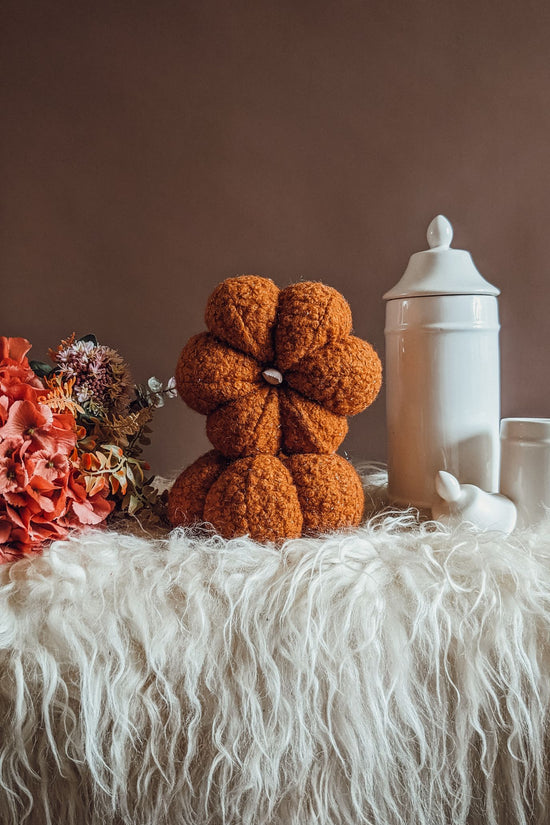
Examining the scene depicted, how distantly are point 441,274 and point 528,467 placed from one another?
9.6 inches

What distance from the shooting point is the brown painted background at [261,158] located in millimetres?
1166

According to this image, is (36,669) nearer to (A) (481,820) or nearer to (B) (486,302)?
(A) (481,820)

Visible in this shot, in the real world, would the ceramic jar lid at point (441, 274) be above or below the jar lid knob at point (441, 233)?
below

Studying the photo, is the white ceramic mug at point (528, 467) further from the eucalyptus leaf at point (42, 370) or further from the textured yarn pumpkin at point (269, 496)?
the eucalyptus leaf at point (42, 370)

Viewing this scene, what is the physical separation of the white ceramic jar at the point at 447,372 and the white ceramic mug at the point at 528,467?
61 mm

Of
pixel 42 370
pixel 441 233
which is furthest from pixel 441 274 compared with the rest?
pixel 42 370

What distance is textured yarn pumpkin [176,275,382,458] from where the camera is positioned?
2.19 feet

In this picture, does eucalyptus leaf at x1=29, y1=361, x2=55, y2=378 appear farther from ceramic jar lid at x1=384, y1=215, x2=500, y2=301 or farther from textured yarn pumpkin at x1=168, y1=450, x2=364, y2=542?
ceramic jar lid at x1=384, y1=215, x2=500, y2=301

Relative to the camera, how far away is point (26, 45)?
3.90ft

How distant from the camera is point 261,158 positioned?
1.21 m

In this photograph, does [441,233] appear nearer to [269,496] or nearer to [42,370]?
[269,496]

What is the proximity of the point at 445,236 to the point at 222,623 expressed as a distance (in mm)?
538

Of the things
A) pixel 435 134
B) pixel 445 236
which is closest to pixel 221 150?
pixel 435 134

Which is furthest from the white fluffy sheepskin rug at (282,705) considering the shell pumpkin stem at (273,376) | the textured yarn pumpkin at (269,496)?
the shell pumpkin stem at (273,376)
